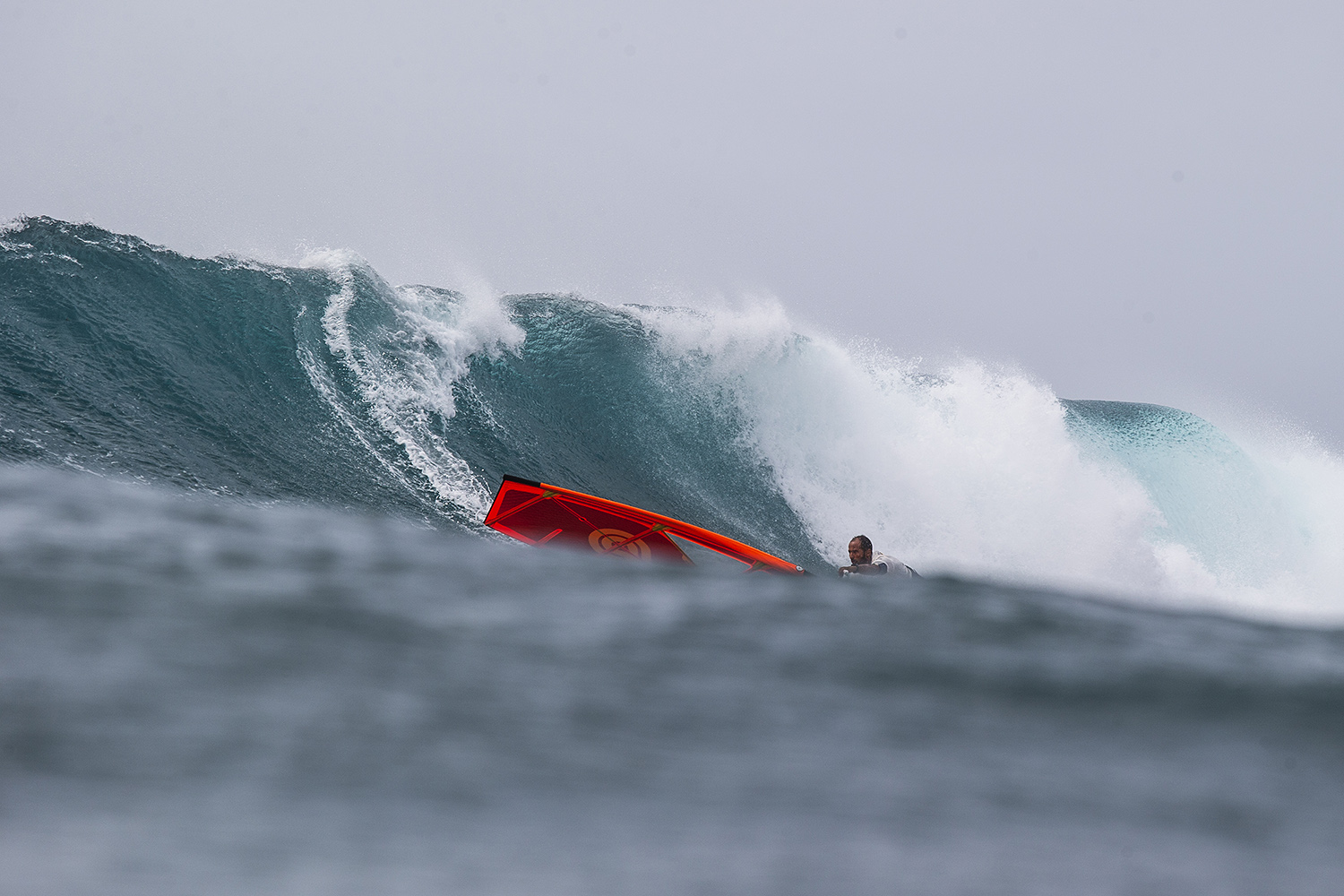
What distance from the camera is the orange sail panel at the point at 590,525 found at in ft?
25.2

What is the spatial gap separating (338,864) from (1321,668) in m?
2.53

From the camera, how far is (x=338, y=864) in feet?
5.53

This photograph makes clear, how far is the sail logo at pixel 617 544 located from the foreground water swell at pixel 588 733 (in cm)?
506

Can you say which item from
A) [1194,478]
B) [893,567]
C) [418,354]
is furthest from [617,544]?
[1194,478]

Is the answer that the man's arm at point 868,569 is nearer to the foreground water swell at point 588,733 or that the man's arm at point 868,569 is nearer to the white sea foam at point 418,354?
the foreground water swell at point 588,733

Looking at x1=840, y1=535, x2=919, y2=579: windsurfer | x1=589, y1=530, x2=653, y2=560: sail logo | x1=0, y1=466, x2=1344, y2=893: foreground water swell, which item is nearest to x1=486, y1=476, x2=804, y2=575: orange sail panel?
x1=589, y1=530, x2=653, y2=560: sail logo

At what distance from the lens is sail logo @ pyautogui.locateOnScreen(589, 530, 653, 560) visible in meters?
7.83

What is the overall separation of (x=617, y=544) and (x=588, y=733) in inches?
231

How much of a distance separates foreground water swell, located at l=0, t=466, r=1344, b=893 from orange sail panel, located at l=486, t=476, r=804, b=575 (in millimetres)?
4926

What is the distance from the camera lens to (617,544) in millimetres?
7977

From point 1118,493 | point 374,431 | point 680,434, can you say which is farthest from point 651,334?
point 1118,493

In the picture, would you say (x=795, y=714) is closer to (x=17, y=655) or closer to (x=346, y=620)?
(x=346, y=620)

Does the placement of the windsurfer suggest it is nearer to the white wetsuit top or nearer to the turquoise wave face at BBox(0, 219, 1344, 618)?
the white wetsuit top

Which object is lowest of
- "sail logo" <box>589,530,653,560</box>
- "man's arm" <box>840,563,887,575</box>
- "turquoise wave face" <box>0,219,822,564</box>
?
"sail logo" <box>589,530,653,560</box>
